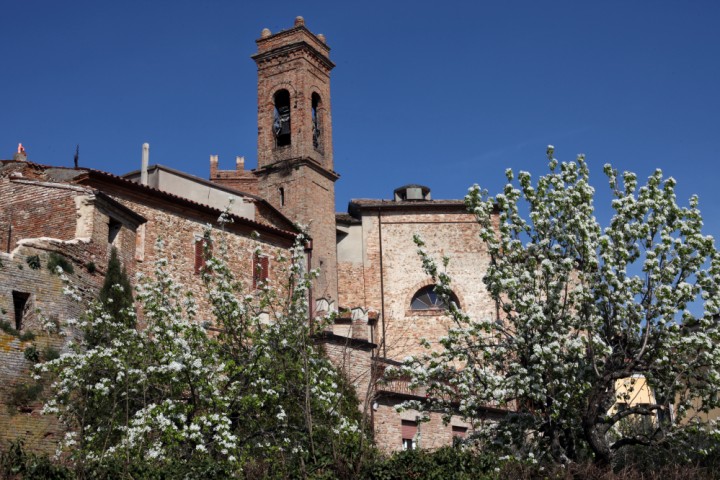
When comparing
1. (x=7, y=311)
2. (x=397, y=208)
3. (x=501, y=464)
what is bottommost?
(x=501, y=464)

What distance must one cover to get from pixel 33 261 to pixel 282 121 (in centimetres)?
1919

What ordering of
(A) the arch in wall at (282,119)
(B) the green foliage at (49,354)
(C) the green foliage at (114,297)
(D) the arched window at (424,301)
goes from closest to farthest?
(C) the green foliage at (114,297)
(B) the green foliage at (49,354)
(D) the arched window at (424,301)
(A) the arch in wall at (282,119)

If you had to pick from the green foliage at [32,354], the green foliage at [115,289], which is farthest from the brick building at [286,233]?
the green foliage at [115,289]

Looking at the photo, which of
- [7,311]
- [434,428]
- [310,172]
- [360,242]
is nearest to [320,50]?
[310,172]

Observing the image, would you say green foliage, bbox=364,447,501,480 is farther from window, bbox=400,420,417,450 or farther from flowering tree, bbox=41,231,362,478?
window, bbox=400,420,417,450

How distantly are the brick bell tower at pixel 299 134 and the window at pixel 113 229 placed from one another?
38.7ft

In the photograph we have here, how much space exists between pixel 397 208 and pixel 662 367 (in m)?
21.5

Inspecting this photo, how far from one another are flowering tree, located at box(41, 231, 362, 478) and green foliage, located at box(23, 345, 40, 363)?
6.93ft

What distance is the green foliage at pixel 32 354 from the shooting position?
15.9 metres

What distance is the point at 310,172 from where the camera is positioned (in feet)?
109

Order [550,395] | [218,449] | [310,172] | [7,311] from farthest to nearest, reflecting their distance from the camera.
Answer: [310,172], [7,311], [550,395], [218,449]

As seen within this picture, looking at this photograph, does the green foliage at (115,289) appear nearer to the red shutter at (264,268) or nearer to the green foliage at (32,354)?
the green foliage at (32,354)

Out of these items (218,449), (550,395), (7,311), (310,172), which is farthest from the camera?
(310,172)

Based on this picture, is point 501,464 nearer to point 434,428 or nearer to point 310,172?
point 434,428
